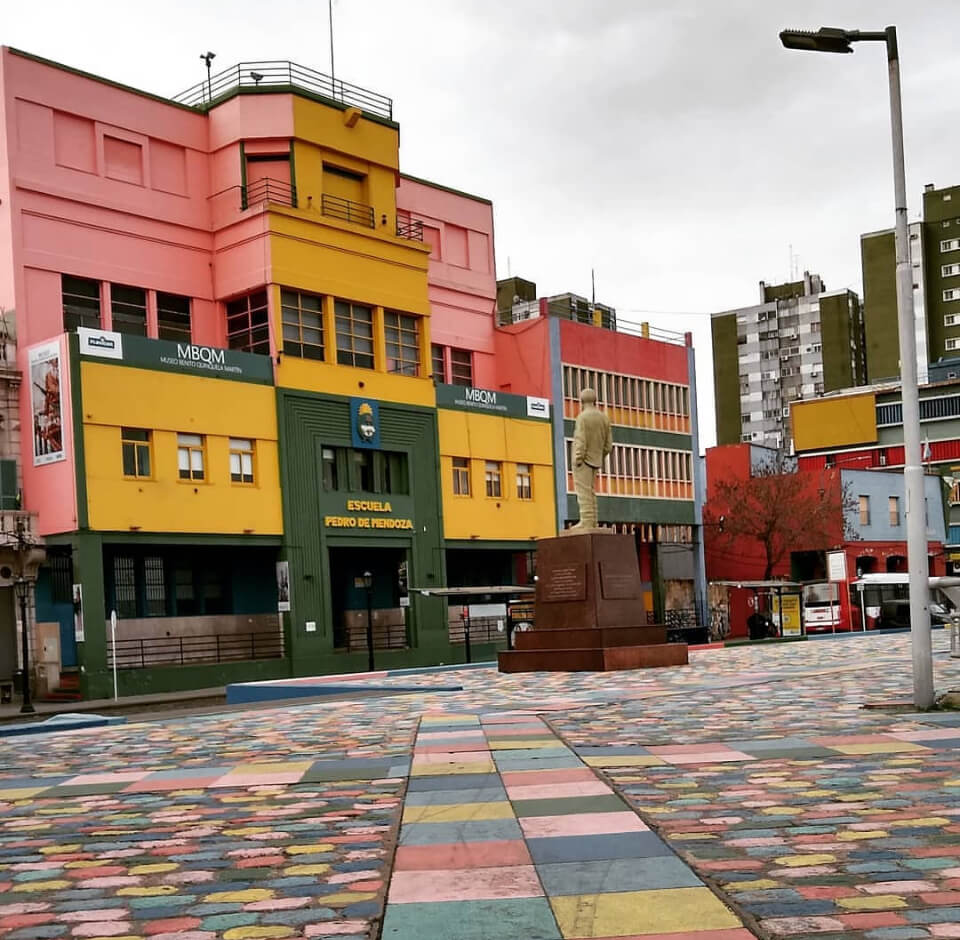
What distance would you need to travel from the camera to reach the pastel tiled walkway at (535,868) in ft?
15.4

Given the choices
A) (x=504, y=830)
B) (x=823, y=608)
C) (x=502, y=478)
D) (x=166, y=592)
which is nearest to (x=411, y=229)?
(x=502, y=478)

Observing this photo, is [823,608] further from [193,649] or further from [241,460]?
[193,649]

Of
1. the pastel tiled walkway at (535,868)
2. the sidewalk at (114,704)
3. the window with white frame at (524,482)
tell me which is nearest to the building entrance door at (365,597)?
the window with white frame at (524,482)

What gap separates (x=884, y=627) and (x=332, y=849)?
48979 mm

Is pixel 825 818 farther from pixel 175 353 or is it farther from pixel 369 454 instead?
pixel 369 454

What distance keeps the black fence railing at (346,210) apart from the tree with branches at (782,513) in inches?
931

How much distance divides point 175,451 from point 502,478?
14561mm

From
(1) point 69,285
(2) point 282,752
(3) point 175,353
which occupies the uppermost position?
(1) point 69,285

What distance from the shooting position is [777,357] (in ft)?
353

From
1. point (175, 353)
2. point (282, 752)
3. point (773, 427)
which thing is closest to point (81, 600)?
point (175, 353)

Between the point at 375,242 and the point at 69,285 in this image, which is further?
the point at 375,242

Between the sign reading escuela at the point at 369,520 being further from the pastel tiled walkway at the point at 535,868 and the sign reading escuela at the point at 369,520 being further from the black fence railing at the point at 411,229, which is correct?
the pastel tiled walkway at the point at 535,868

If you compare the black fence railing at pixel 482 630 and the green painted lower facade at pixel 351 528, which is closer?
the green painted lower facade at pixel 351 528

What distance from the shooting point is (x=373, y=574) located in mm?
45312
